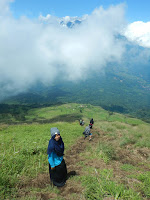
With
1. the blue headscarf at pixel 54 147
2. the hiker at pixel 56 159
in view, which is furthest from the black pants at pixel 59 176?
the blue headscarf at pixel 54 147

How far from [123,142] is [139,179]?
820 cm

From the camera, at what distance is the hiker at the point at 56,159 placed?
6031 mm

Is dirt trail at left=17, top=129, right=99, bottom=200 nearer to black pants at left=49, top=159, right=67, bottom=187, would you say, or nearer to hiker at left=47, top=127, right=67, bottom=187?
black pants at left=49, top=159, right=67, bottom=187

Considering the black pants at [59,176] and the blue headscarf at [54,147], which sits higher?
the blue headscarf at [54,147]

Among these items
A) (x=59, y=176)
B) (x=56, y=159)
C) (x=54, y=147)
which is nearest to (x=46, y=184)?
(x=59, y=176)

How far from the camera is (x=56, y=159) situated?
250 inches

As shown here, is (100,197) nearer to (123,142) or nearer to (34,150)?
(34,150)

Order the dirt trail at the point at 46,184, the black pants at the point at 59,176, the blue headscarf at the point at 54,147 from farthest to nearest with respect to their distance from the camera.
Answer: the black pants at the point at 59,176 → the blue headscarf at the point at 54,147 → the dirt trail at the point at 46,184

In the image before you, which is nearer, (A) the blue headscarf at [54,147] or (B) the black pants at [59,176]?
(A) the blue headscarf at [54,147]

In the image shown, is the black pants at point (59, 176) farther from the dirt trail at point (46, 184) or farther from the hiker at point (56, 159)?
the dirt trail at point (46, 184)

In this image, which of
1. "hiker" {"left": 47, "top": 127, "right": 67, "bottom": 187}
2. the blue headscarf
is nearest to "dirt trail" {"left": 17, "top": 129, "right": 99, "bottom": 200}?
"hiker" {"left": 47, "top": 127, "right": 67, "bottom": 187}

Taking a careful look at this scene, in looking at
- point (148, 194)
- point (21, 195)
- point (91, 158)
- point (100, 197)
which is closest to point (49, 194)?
point (21, 195)

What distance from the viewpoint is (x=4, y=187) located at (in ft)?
17.0

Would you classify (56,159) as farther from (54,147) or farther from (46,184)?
(46,184)
